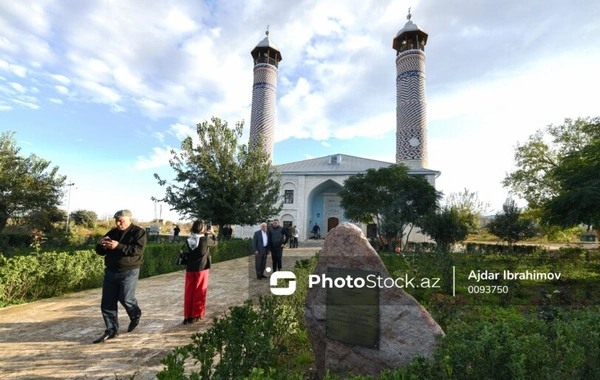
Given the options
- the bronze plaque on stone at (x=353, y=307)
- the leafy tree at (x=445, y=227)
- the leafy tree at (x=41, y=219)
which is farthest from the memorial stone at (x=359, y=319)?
the leafy tree at (x=41, y=219)

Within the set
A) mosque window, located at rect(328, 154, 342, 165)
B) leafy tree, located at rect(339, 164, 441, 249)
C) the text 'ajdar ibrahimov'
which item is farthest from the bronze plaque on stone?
mosque window, located at rect(328, 154, 342, 165)

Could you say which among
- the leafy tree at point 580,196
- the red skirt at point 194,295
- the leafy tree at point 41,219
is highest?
the leafy tree at point 580,196

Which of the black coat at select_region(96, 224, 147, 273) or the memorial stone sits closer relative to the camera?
the memorial stone

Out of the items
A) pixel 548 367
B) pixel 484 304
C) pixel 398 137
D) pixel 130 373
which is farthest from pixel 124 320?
pixel 398 137

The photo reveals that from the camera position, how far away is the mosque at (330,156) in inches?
1104

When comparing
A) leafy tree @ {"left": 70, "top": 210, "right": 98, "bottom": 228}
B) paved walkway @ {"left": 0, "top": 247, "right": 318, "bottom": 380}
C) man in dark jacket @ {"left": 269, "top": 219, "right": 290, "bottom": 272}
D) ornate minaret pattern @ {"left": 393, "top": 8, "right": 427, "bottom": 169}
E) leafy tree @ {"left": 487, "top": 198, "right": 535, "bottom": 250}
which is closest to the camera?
paved walkway @ {"left": 0, "top": 247, "right": 318, "bottom": 380}

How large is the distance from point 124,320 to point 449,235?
14.0 metres

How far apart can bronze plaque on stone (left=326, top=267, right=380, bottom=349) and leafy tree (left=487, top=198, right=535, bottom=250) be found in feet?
→ 59.5

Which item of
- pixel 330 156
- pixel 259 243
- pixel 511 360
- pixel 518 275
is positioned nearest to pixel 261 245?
pixel 259 243

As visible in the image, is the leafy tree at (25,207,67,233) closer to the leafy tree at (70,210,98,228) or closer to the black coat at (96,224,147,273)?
the leafy tree at (70,210,98,228)

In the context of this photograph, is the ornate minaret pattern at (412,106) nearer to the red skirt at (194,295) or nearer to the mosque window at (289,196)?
the mosque window at (289,196)

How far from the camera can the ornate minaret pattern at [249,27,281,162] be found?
30.8m

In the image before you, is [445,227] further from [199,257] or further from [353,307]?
[353,307]

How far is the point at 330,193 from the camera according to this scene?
31844mm
